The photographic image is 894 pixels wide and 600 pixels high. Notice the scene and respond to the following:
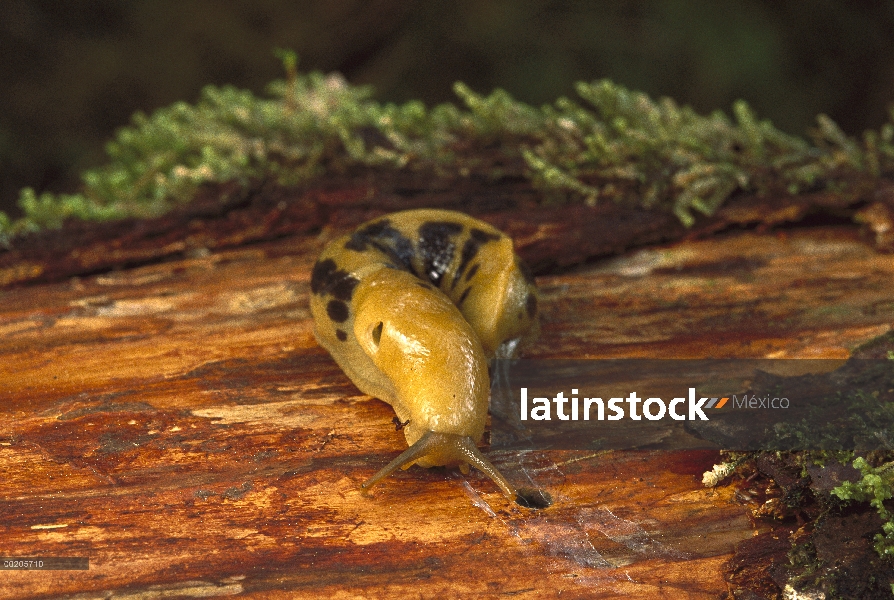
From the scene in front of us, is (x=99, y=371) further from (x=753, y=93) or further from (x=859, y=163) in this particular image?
(x=753, y=93)

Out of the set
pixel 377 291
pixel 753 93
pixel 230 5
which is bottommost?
pixel 377 291

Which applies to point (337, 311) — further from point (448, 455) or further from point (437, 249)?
point (448, 455)

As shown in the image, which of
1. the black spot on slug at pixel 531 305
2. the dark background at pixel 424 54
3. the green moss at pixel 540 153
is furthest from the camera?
the dark background at pixel 424 54

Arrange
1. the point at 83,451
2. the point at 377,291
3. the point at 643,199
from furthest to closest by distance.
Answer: the point at 643,199 < the point at 377,291 < the point at 83,451

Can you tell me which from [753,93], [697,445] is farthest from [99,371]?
[753,93]

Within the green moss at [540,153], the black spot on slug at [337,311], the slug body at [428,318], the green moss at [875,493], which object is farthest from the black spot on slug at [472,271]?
the green moss at [875,493]

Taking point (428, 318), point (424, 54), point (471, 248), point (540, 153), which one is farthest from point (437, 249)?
point (424, 54)

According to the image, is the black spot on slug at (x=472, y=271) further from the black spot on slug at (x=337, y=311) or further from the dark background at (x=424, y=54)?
the dark background at (x=424, y=54)

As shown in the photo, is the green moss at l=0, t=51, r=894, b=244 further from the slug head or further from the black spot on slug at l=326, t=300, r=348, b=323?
the black spot on slug at l=326, t=300, r=348, b=323
